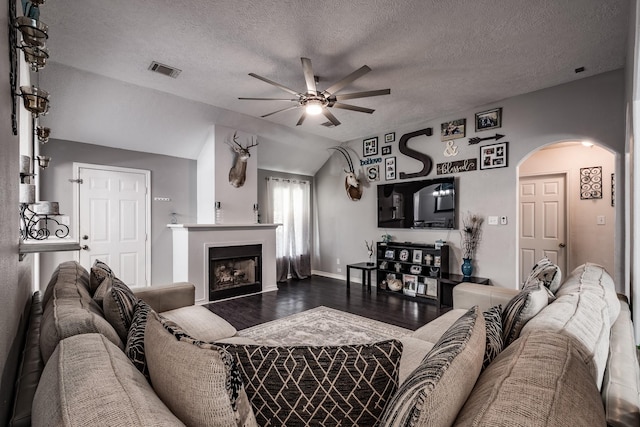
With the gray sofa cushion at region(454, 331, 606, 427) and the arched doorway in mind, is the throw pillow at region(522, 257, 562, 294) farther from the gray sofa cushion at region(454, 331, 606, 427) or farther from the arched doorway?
the arched doorway

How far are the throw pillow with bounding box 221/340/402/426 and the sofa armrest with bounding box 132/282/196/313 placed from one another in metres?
1.97

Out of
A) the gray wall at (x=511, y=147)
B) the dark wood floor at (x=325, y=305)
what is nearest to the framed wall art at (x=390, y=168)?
the gray wall at (x=511, y=147)

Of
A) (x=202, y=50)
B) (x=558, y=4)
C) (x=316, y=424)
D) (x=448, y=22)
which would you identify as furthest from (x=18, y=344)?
(x=558, y=4)

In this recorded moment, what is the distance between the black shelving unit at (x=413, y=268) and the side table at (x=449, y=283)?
5cm

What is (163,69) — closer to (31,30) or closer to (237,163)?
(237,163)

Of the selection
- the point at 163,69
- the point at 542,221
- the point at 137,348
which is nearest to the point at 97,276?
the point at 137,348

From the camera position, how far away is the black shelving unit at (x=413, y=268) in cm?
453

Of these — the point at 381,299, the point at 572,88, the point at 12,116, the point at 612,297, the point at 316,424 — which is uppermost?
the point at 572,88

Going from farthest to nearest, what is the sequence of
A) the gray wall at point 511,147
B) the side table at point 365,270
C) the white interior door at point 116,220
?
the side table at point 365,270
the white interior door at point 116,220
the gray wall at point 511,147

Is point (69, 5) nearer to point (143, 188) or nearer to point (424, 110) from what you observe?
point (143, 188)

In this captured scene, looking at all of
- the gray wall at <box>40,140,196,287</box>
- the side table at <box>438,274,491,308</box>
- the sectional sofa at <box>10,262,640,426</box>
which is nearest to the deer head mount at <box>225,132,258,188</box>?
the gray wall at <box>40,140,196,287</box>

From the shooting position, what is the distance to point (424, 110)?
178 inches

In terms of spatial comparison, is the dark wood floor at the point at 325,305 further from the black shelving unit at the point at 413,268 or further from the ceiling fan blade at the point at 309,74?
the ceiling fan blade at the point at 309,74

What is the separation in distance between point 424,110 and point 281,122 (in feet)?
7.52
